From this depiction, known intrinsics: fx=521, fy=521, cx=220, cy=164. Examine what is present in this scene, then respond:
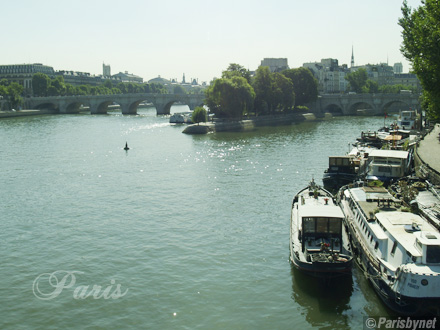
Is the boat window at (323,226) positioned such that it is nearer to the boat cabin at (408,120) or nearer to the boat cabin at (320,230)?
the boat cabin at (320,230)

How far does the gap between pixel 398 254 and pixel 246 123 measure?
65098 mm

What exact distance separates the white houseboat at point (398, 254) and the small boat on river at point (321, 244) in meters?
0.89

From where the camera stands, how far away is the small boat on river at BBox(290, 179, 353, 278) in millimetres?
17562

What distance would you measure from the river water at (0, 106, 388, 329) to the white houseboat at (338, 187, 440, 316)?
1004 mm

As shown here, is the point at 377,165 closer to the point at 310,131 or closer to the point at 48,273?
the point at 48,273

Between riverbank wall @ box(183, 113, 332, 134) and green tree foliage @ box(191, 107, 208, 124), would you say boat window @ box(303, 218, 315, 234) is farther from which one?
green tree foliage @ box(191, 107, 208, 124)

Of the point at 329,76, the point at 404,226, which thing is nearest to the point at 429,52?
the point at 404,226

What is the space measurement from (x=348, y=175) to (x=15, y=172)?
2527 cm

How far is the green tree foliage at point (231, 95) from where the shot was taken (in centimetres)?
7856

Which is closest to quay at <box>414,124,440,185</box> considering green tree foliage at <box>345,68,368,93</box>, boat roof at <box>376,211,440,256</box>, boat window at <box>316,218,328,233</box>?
boat roof at <box>376,211,440,256</box>

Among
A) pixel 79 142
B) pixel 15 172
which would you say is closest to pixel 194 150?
pixel 79 142

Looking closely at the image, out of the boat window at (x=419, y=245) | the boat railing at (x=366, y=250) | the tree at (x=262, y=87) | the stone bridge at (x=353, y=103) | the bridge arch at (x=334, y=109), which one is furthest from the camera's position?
the bridge arch at (x=334, y=109)

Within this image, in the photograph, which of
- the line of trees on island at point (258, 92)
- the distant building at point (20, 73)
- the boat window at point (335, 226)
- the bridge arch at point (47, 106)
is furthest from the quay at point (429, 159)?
the distant building at point (20, 73)

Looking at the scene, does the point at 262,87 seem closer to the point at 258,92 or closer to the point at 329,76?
the point at 258,92
